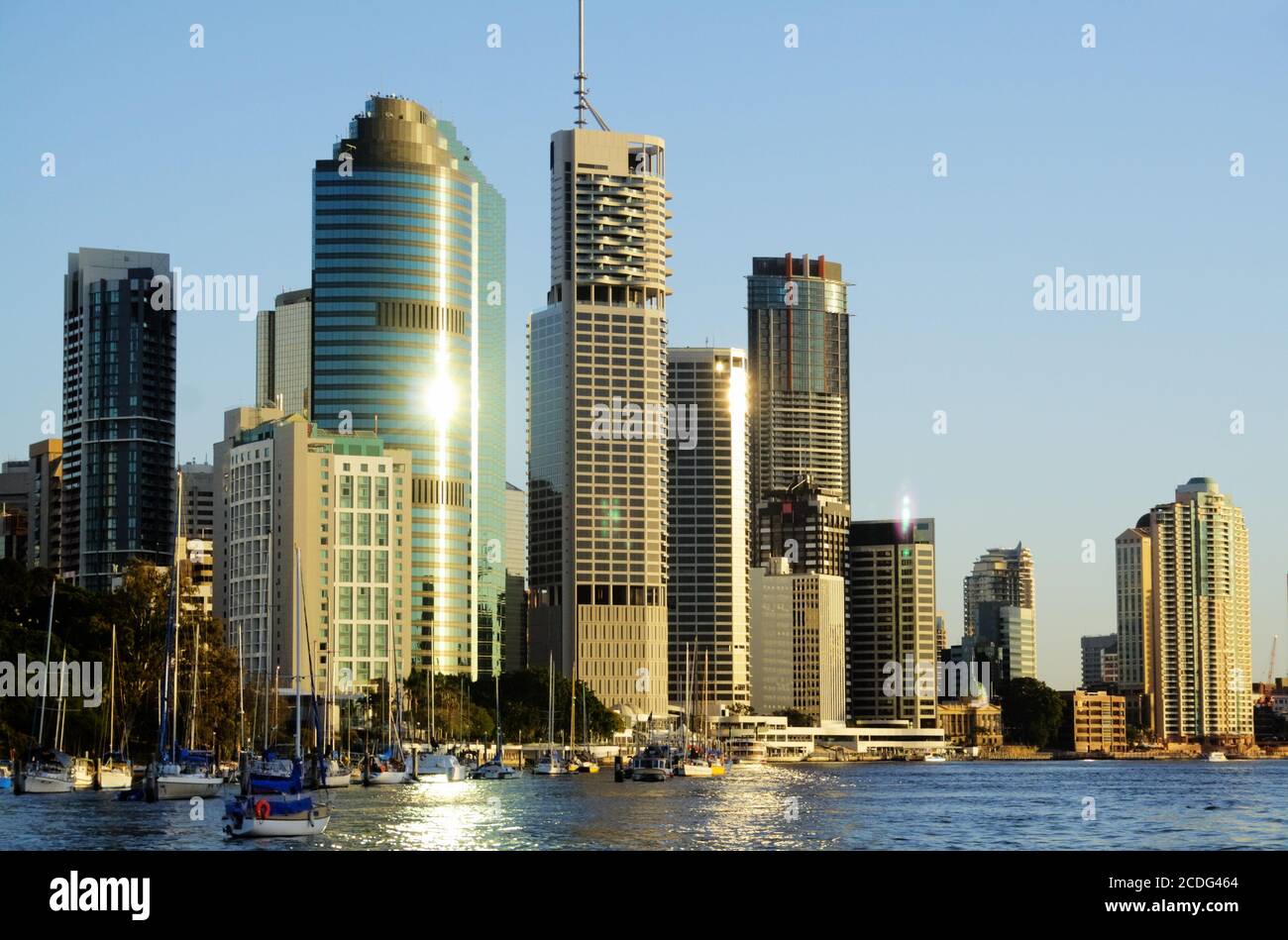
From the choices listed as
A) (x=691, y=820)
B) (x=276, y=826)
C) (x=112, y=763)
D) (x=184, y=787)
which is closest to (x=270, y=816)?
(x=276, y=826)

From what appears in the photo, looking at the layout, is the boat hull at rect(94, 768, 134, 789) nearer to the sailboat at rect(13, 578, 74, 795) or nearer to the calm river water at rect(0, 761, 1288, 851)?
the sailboat at rect(13, 578, 74, 795)

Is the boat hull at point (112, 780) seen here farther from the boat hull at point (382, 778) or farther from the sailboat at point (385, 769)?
the sailboat at point (385, 769)

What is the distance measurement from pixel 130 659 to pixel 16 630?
8.66 meters

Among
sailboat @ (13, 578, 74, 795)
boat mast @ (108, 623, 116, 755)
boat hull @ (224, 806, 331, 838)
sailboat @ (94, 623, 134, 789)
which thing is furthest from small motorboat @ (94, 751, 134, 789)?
boat hull @ (224, 806, 331, 838)

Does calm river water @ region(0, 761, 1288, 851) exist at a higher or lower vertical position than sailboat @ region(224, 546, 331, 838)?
lower

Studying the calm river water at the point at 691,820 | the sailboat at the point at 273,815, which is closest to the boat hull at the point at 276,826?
the sailboat at the point at 273,815

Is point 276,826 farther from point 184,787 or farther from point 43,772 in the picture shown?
point 43,772

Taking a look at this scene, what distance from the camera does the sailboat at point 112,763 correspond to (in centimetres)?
11656

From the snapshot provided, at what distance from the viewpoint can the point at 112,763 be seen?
12288 centimetres

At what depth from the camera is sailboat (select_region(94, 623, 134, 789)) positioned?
382 feet

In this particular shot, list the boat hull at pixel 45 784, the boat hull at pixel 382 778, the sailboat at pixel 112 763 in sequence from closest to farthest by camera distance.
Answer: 1. the boat hull at pixel 45 784
2. the sailboat at pixel 112 763
3. the boat hull at pixel 382 778
